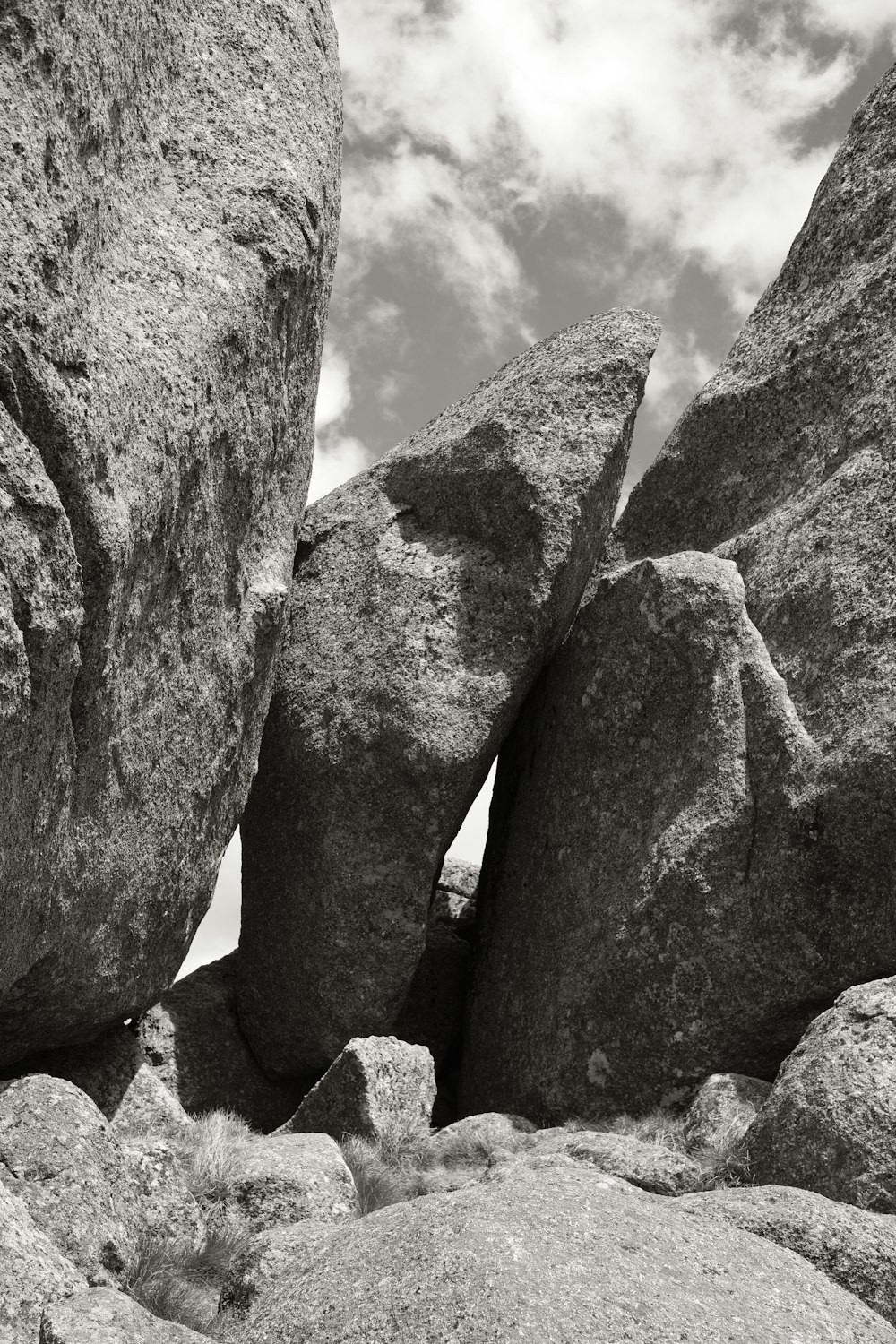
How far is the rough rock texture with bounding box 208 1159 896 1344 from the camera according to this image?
4824mm

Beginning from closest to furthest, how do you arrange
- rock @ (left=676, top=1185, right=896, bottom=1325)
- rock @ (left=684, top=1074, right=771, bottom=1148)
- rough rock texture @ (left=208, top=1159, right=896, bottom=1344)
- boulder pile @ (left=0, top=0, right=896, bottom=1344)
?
rough rock texture @ (left=208, top=1159, right=896, bottom=1344)
rock @ (left=676, top=1185, right=896, bottom=1325)
boulder pile @ (left=0, top=0, right=896, bottom=1344)
rock @ (left=684, top=1074, right=771, bottom=1148)

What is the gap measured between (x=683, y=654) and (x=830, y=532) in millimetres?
1671

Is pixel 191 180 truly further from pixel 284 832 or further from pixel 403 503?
pixel 284 832

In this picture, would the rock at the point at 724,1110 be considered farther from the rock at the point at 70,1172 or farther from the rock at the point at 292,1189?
the rock at the point at 70,1172

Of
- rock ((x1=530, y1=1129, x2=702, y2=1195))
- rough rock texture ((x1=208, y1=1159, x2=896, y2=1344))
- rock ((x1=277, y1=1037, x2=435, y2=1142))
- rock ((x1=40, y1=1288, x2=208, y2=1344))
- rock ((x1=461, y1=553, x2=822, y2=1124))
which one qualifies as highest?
rock ((x1=461, y1=553, x2=822, y2=1124))

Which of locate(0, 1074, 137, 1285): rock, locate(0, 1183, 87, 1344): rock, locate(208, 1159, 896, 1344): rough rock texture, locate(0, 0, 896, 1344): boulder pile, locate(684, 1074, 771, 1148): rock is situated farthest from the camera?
locate(684, 1074, 771, 1148): rock

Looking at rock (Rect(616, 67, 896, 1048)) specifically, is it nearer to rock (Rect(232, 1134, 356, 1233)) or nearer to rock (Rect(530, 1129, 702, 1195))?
rock (Rect(530, 1129, 702, 1195))

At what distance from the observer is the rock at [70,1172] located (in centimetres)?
697

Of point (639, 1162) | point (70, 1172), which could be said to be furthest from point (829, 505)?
point (70, 1172)

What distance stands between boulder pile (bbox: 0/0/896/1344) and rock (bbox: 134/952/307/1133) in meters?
0.05

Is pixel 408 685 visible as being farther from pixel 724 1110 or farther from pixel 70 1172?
pixel 70 1172

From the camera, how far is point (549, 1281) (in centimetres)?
497

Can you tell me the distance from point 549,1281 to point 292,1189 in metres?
3.23

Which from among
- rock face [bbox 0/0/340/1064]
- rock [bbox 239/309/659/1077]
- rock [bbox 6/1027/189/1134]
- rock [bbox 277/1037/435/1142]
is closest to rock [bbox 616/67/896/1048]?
rock [bbox 239/309/659/1077]
